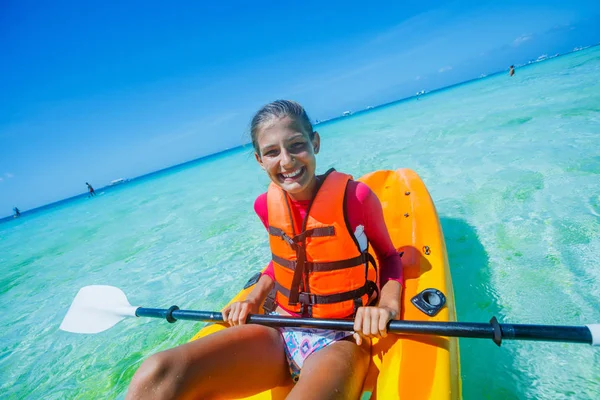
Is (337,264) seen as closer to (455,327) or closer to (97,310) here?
(455,327)

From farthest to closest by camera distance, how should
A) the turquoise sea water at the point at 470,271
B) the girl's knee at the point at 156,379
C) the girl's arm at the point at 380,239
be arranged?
the turquoise sea water at the point at 470,271
the girl's arm at the point at 380,239
the girl's knee at the point at 156,379

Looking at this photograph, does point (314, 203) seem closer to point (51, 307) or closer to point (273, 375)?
point (273, 375)

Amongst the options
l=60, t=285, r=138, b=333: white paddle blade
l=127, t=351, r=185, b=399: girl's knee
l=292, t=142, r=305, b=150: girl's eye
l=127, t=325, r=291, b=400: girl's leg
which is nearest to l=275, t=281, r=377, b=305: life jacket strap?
l=127, t=325, r=291, b=400: girl's leg

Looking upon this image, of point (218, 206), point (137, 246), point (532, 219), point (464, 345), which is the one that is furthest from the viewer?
point (218, 206)

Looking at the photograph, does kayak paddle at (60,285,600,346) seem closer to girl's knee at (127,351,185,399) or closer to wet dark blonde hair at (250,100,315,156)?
girl's knee at (127,351,185,399)

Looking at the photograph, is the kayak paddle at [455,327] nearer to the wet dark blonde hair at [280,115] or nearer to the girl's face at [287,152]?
the girl's face at [287,152]

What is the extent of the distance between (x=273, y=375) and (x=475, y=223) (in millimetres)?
3239

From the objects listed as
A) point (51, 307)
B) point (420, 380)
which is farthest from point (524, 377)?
point (51, 307)

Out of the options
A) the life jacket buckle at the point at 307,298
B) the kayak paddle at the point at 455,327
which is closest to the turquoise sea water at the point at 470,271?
the kayak paddle at the point at 455,327

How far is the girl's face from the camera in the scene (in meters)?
1.54

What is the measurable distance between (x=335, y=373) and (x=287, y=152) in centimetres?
104

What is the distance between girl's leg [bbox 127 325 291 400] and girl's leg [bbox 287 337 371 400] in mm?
234

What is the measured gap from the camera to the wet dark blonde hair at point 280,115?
62.1 inches

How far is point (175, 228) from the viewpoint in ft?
26.2
